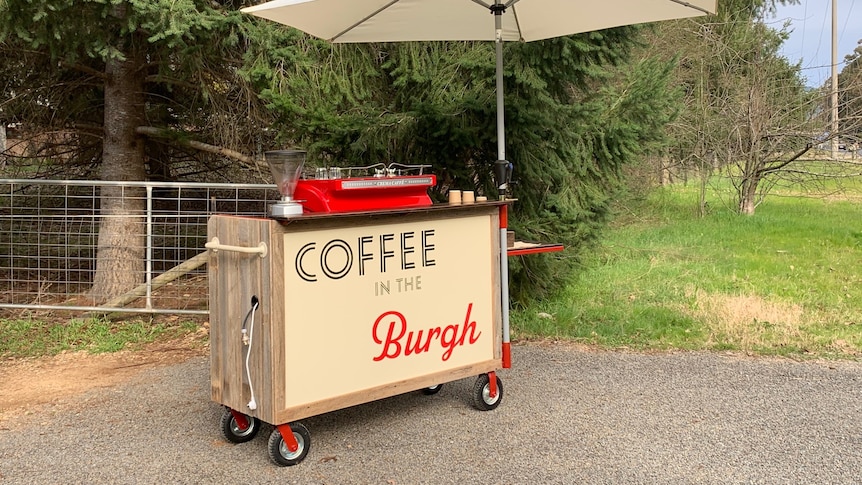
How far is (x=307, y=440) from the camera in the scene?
12.3ft

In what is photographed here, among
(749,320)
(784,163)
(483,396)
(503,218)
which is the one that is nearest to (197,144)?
(503,218)

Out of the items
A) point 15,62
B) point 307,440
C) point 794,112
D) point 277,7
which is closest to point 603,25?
point 277,7

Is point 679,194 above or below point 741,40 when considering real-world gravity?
below

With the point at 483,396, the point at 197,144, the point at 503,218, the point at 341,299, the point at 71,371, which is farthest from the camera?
the point at 197,144

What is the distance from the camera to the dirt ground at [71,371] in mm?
4820

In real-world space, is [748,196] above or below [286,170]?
above

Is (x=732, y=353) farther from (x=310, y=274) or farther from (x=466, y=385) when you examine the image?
(x=310, y=274)

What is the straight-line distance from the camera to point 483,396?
14.6ft

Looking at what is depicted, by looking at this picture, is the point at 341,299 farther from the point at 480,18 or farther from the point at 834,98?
the point at 834,98

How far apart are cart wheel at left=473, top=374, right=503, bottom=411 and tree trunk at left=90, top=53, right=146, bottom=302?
4.36 meters

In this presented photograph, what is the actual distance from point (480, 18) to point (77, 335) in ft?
14.3

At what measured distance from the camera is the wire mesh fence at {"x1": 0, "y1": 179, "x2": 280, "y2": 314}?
690cm

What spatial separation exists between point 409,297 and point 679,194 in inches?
586

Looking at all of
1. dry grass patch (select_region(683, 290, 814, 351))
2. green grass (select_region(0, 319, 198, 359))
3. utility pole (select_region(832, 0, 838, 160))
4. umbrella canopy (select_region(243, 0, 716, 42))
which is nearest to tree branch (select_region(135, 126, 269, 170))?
green grass (select_region(0, 319, 198, 359))
